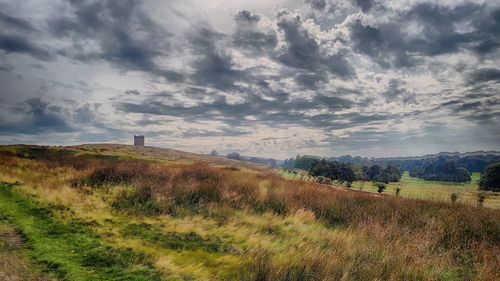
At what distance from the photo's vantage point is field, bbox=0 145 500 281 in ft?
23.7

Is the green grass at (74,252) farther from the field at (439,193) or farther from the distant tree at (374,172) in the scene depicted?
the distant tree at (374,172)

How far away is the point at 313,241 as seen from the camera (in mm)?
9836

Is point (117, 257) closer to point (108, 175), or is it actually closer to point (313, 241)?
point (313, 241)

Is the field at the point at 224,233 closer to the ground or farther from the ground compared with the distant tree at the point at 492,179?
farther from the ground

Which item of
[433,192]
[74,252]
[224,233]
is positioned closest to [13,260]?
[74,252]

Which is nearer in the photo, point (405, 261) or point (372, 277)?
point (372, 277)

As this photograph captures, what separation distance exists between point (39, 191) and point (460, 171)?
701 ft

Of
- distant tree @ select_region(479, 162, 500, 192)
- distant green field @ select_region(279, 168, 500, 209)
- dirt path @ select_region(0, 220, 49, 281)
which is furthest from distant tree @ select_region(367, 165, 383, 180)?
dirt path @ select_region(0, 220, 49, 281)

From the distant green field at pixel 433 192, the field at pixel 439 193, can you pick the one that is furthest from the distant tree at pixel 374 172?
the distant green field at pixel 433 192

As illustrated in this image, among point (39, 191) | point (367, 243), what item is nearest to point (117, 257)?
point (367, 243)

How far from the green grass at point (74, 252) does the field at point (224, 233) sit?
3cm

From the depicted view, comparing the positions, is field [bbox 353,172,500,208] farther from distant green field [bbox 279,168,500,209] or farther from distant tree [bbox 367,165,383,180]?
distant tree [bbox 367,165,383,180]

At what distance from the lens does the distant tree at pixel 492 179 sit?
95.8 meters

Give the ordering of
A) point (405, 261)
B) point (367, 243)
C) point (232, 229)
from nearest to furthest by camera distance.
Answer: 1. point (405, 261)
2. point (367, 243)
3. point (232, 229)
